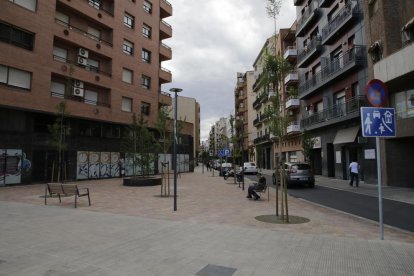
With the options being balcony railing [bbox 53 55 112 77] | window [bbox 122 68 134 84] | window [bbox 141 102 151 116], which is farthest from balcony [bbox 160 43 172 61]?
balcony railing [bbox 53 55 112 77]

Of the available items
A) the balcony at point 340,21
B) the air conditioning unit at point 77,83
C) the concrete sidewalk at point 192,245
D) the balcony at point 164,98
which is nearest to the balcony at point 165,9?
the balcony at point 164,98

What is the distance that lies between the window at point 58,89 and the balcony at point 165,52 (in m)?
15.7

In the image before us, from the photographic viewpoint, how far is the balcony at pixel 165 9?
41.3 metres

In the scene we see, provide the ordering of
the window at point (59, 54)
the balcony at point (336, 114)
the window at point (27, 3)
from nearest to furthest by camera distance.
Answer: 1. the window at point (27, 3)
2. the balcony at point (336, 114)
3. the window at point (59, 54)

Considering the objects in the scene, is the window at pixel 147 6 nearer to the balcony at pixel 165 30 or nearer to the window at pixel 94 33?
the balcony at pixel 165 30

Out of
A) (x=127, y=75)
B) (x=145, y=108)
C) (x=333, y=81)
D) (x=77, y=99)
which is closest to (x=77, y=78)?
(x=77, y=99)

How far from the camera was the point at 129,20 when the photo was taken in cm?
3538

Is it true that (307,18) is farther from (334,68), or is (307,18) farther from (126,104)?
(126,104)

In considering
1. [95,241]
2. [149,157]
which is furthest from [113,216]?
[149,157]

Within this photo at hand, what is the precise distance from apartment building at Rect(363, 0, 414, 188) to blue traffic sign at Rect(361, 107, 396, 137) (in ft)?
43.8

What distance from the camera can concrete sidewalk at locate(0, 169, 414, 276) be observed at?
17.7ft

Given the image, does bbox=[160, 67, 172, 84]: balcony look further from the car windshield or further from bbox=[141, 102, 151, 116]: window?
the car windshield

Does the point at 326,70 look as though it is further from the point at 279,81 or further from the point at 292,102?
the point at 279,81

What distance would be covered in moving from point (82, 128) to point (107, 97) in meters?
4.18
